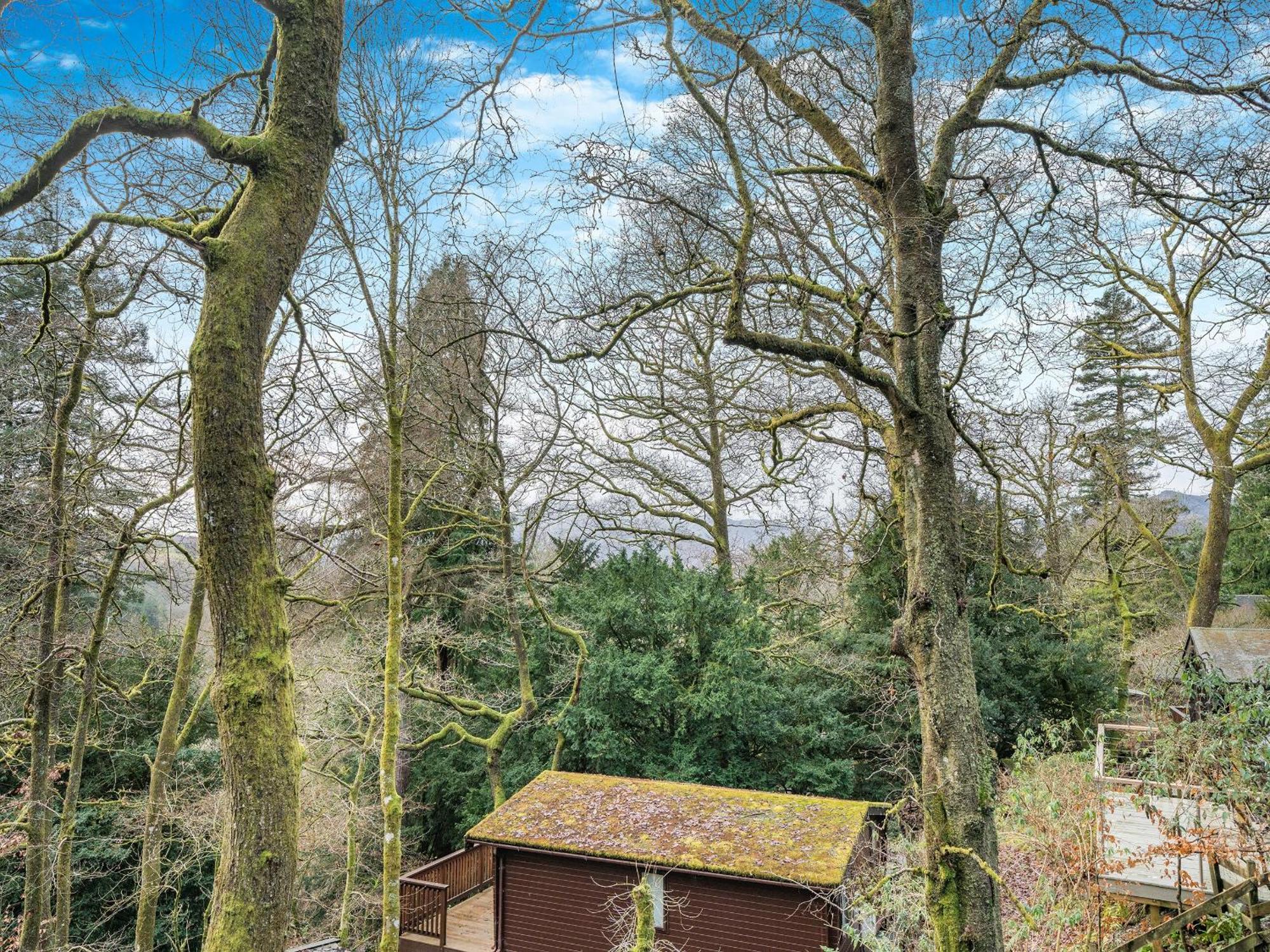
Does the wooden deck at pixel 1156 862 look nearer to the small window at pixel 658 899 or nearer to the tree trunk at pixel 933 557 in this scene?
the tree trunk at pixel 933 557

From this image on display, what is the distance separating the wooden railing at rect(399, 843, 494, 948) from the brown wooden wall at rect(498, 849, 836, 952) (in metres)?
0.90

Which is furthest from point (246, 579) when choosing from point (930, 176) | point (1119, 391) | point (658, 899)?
point (1119, 391)

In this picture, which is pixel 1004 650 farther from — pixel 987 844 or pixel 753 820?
pixel 987 844

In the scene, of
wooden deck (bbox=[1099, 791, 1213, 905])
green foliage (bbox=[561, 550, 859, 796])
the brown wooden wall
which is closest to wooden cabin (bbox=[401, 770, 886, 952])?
the brown wooden wall

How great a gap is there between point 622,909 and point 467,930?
336 centimetres

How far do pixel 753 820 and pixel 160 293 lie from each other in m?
9.22

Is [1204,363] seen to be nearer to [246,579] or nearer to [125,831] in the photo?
[246,579]

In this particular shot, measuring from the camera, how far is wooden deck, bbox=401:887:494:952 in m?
10.9

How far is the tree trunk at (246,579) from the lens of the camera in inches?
119

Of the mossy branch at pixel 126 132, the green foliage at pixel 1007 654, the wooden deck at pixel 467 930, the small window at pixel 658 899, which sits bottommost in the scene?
the wooden deck at pixel 467 930

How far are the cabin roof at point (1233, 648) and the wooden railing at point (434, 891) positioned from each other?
1050 centimetres

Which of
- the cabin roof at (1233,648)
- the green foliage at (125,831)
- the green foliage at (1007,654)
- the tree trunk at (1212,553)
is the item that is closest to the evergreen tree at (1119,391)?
the tree trunk at (1212,553)

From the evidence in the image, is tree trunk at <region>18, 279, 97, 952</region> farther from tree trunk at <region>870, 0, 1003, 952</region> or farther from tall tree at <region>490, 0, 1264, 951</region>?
tree trunk at <region>870, 0, 1003, 952</region>

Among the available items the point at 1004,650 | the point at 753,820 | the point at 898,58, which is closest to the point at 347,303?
the point at 898,58
